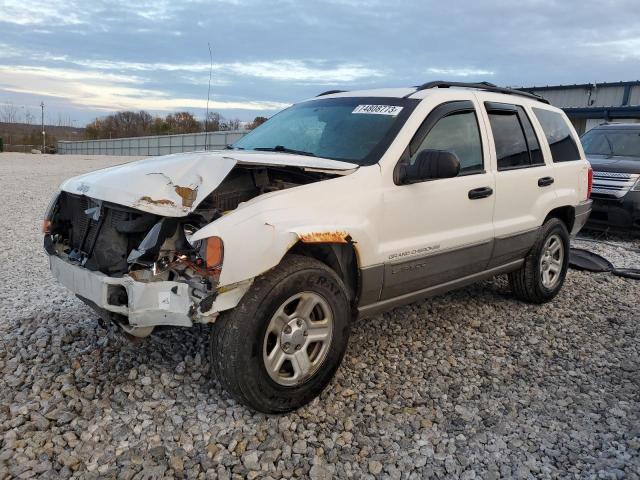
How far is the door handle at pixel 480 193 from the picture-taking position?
4219 millimetres

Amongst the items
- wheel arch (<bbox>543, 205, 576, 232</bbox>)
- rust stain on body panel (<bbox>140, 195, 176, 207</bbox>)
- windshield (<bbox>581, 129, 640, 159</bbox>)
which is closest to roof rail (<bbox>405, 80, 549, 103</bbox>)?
wheel arch (<bbox>543, 205, 576, 232</bbox>)

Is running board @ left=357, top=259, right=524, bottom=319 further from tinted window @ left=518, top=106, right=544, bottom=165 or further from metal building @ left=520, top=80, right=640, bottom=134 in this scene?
metal building @ left=520, top=80, right=640, bottom=134

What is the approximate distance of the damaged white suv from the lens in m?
2.95

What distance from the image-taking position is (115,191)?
125 inches

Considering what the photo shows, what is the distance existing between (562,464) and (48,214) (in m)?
3.60

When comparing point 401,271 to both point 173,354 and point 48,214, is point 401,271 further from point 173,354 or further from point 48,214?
point 48,214

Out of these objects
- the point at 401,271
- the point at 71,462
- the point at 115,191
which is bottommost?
the point at 71,462

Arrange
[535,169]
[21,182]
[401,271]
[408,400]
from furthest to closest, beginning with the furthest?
[21,182], [535,169], [401,271], [408,400]

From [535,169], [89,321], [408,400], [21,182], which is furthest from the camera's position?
[21,182]

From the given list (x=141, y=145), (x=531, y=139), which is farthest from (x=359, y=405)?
(x=141, y=145)

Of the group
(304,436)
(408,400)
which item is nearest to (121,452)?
(304,436)

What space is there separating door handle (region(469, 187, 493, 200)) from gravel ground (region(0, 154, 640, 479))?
1.18 metres

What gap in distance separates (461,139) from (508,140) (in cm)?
72

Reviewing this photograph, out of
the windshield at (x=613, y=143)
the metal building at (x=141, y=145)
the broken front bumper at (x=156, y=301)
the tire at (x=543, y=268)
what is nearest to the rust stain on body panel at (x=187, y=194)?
the broken front bumper at (x=156, y=301)
